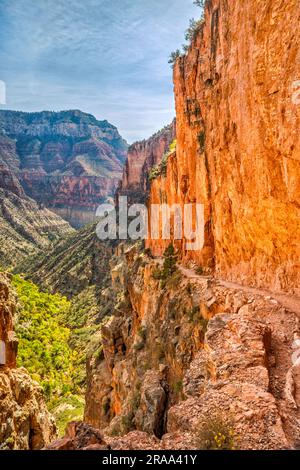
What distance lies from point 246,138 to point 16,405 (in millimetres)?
19728

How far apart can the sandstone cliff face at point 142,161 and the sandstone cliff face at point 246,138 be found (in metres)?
74.5

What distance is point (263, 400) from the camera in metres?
6.58

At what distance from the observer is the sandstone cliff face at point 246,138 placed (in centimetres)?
1153

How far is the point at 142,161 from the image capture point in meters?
115

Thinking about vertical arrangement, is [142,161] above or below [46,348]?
above

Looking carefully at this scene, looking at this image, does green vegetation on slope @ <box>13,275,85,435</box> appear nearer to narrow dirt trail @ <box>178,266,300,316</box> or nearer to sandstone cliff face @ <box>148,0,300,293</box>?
narrow dirt trail @ <box>178,266,300,316</box>

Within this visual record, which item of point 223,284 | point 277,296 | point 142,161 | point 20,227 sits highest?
point 142,161

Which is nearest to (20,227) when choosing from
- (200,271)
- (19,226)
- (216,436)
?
(19,226)

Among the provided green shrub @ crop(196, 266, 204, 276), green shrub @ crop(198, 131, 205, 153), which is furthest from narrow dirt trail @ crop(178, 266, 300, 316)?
green shrub @ crop(198, 131, 205, 153)

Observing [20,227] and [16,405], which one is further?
[20,227]

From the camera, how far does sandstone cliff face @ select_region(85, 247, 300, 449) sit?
633 cm

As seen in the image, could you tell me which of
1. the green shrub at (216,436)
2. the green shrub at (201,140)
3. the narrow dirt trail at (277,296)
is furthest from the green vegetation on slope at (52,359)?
the green shrub at (216,436)

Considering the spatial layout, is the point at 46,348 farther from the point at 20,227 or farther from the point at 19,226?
the point at 19,226

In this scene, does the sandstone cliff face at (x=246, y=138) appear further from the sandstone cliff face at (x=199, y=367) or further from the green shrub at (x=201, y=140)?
the sandstone cliff face at (x=199, y=367)
